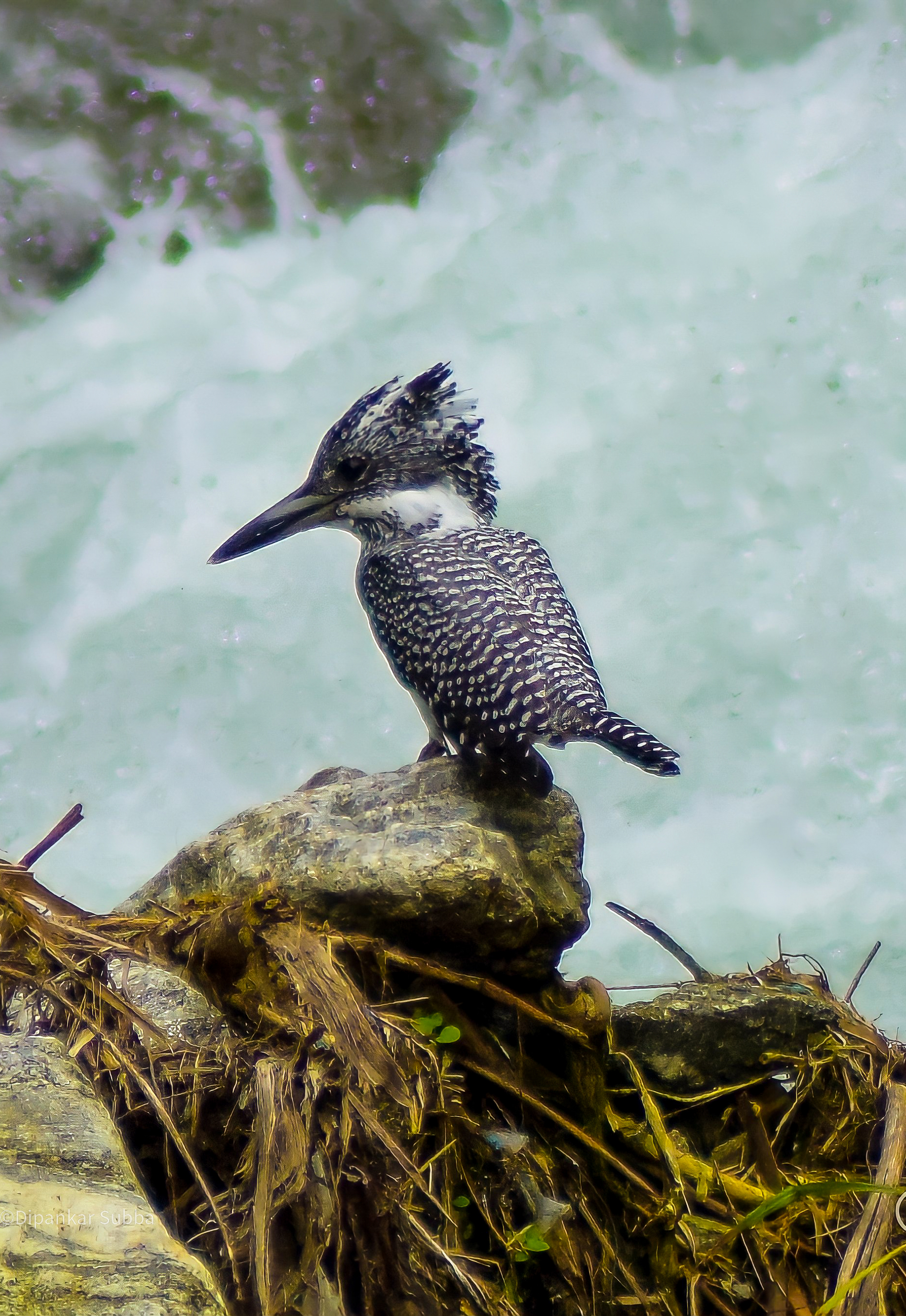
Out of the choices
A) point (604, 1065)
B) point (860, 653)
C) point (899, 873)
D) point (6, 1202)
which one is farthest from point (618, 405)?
point (6, 1202)

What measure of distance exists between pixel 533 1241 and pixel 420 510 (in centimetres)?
218

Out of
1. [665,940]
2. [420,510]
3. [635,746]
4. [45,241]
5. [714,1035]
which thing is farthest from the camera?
[45,241]

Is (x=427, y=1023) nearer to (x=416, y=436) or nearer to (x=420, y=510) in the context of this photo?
(x=420, y=510)

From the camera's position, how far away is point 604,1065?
6.46ft

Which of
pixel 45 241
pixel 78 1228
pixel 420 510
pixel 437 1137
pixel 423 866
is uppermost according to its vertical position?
pixel 45 241

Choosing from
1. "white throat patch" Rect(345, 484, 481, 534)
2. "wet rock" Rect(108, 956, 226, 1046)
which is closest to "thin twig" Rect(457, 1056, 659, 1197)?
"wet rock" Rect(108, 956, 226, 1046)

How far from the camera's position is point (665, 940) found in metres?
2.57

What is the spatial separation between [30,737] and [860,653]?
4.51 meters

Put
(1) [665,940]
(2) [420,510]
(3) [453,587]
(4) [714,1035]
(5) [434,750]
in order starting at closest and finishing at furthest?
(4) [714,1035] → (1) [665,940] → (3) [453,587] → (5) [434,750] → (2) [420,510]

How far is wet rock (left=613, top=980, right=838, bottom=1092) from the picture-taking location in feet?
6.99

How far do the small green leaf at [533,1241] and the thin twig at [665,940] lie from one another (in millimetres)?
910

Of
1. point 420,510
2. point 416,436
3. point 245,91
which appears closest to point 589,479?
point 416,436

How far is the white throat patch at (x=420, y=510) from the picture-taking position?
329 cm

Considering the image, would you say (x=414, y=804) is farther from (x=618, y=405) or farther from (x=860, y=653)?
(x=618, y=405)
